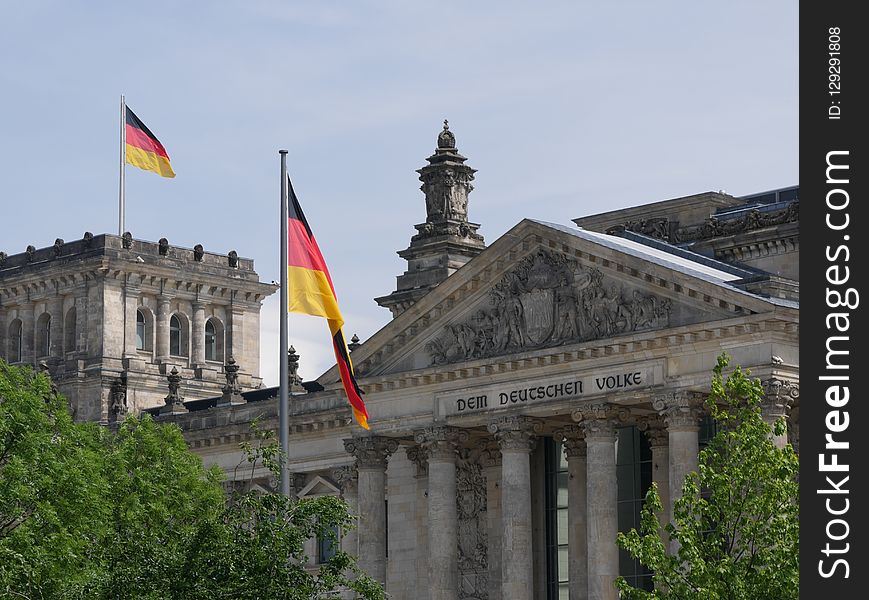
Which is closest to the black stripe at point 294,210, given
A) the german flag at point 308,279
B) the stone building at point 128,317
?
the german flag at point 308,279

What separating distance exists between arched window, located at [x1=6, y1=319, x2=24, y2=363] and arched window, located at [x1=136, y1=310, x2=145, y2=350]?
7127 mm

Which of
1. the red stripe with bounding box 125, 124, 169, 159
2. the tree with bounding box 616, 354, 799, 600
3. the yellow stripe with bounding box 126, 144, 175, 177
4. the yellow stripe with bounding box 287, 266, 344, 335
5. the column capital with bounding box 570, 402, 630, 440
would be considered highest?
the red stripe with bounding box 125, 124, 169, 159

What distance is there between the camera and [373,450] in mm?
89812

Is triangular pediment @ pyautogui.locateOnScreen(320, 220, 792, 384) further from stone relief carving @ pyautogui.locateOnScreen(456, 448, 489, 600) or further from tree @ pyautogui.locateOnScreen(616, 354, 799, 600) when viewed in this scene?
tree @ pyautogui.locateOnScreen(616, 354, 799, 600)

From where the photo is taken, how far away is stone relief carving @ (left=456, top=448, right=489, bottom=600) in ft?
294

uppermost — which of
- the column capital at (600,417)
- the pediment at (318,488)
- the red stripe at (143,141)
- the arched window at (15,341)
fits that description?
the red stripe at (143,141)

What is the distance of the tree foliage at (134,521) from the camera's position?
172 feet

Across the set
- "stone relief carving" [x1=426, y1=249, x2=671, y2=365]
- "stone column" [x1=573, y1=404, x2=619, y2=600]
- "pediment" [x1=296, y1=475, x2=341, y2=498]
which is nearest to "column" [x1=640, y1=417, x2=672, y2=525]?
"stone column" [x1=573, y1=404, x2=619, y2=600]

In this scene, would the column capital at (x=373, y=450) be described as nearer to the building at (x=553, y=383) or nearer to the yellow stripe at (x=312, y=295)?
the building at (x=553, y=383)

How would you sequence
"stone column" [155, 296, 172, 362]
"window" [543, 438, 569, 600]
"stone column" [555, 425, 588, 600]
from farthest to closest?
"stone column" [155, 296, 172, 362], "window" [543, 438, 569, 600], "stone column" [555, 425, 588, 600]

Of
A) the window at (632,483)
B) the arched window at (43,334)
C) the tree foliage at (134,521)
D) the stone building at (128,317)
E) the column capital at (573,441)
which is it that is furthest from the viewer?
the arched window at (43,334)

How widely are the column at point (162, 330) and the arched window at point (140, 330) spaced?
73cm

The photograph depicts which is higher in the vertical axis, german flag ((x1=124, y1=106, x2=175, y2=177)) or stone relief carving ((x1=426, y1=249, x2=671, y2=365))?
german flag ((x1=124, y1=106, x2=175, y2=177))
